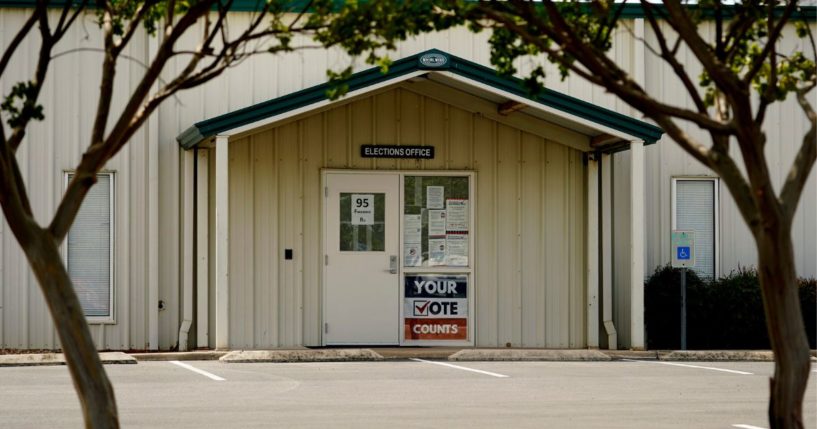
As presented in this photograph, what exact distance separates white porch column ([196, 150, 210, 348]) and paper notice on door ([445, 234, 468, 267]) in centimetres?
353

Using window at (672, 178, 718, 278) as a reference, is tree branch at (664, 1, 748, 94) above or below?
above

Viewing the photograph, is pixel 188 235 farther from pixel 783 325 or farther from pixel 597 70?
pixel 783 325

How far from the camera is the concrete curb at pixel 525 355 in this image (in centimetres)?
1688

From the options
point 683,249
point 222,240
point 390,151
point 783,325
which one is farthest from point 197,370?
point 783,325

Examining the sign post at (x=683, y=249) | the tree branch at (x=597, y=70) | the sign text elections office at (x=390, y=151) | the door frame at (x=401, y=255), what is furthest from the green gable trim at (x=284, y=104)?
the tree branch at (x=597, y=70)

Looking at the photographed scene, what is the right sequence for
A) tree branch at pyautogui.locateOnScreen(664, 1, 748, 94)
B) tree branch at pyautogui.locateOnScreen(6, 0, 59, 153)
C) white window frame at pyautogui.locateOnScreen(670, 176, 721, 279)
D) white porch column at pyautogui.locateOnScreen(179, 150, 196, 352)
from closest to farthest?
tree branch at pyautogui.locateOnScreen(664, 1, 748, 94)
tree branch at pyautogui.locateOnScreen(6, 0, 59, 153)
white porch column at pyautogui.locateOnScreen(179, 150, 196, 352)
white window frame at pyautogui.locateOnScreen(670, 176, 721, 279)

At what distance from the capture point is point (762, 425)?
10.6 m

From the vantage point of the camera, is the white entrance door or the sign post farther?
the white entrance door

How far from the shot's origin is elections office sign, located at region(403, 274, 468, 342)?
18.3 meters

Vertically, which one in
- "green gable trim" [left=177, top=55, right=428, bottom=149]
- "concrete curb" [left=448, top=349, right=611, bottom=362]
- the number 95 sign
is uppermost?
"green gable trim" [left=177, top=55, right=428, bottom=149]

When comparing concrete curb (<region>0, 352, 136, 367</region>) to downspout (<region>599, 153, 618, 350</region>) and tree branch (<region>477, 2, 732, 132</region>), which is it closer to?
downspout (<region>599, 153, 618, 350</region>)

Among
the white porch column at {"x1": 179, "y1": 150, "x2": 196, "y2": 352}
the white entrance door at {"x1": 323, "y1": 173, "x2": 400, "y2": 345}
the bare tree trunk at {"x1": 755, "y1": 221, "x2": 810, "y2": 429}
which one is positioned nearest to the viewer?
the bare tree trunk at {"x1": 755, "y1": 221, "x2": 810, "y2": 429}

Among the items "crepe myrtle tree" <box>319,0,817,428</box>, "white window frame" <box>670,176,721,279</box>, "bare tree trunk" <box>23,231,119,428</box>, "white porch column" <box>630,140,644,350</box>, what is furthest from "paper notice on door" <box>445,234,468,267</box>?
"bare tree trunk" <box>23,231,119,428</box>

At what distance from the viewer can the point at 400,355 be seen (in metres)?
17.0
